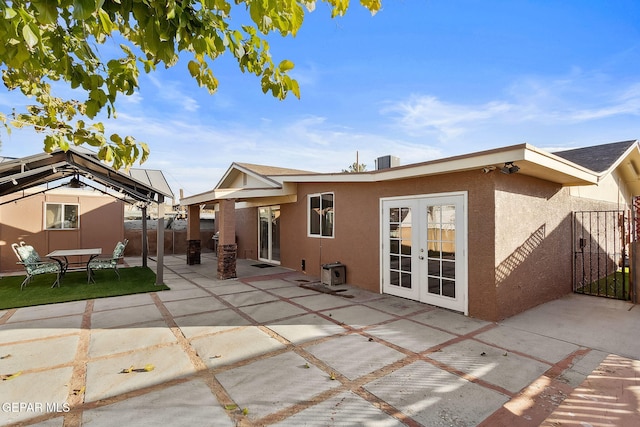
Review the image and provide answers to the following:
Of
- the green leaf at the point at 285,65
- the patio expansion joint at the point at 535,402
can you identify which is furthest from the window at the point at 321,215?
the green leaf at the point at 285,65

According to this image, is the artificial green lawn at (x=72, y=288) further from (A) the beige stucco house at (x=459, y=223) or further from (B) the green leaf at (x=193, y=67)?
(B) the green leaf at (x=193, y=67)

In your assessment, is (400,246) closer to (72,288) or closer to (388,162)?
(388,162)

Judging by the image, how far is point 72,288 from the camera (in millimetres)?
8312

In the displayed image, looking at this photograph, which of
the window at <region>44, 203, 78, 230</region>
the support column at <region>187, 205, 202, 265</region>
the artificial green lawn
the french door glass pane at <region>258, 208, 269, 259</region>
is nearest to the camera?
the artificial green lawn

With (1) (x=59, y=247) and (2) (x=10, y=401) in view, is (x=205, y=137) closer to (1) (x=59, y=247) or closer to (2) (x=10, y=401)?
(1) (x=59, y=247)

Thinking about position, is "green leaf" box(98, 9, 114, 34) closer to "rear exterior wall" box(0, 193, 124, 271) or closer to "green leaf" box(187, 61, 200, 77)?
"green leaf" box(187, 61, 200, 77)

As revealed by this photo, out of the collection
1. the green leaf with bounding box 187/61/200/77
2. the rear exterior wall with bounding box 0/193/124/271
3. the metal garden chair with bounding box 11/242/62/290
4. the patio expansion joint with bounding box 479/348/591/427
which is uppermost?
the green leaf with bounding box 187/61/200/77

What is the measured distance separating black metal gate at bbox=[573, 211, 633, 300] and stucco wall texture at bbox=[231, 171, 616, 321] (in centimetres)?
42

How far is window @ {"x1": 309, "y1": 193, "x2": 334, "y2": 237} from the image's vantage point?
9.73m

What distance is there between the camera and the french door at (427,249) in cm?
616

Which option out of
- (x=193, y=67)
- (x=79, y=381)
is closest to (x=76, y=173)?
(x=79, y=381)

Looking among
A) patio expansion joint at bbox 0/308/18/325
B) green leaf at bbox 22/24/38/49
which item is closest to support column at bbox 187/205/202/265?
patio expansion joint at bbox 0/308/18/325

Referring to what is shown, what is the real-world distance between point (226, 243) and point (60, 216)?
839cm

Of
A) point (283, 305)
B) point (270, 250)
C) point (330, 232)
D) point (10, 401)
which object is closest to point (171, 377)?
point (10, 401)
